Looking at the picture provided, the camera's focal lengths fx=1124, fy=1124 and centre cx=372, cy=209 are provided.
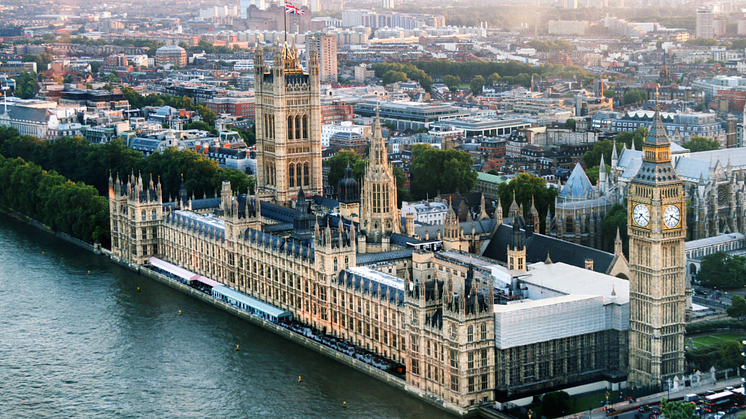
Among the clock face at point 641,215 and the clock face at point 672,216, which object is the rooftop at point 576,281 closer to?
the clock face at point 641,215

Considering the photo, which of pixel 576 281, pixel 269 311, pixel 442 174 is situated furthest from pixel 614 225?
A: pixel 442 174

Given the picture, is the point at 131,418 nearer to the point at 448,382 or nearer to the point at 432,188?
the point at 448,382

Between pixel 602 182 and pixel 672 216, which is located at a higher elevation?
pixel 672 216

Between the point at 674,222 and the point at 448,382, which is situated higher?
the point at 674,222

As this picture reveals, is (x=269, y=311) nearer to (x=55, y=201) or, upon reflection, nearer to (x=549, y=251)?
(x=549, y=251)

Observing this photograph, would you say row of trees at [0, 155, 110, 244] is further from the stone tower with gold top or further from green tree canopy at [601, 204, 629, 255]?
green tree canopy at [601, 204, 629, 255]

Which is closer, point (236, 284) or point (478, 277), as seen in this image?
point (478, 277)

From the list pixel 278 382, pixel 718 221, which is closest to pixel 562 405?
pixel 278 382
